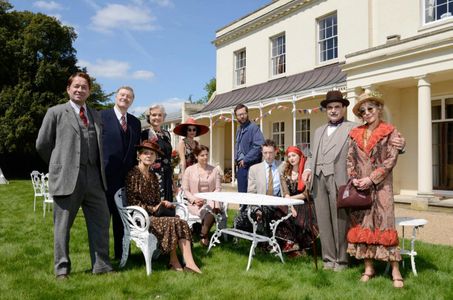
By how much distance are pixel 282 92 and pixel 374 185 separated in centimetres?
1049

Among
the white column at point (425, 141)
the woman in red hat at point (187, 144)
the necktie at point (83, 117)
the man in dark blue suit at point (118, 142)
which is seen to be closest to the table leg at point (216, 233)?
the woman in red hat at point (187, 144)

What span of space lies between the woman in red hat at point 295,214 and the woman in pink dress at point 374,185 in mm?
1112

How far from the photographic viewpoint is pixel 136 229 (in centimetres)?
444

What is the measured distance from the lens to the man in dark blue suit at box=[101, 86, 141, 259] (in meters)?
4.73

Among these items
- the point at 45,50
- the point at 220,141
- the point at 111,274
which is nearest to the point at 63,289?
the point at 111,274

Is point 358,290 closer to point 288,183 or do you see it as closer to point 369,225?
point 369,225

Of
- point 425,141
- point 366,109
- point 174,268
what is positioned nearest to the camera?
point 366,109

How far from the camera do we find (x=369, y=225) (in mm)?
4043

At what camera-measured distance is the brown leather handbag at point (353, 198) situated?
13.1 ft

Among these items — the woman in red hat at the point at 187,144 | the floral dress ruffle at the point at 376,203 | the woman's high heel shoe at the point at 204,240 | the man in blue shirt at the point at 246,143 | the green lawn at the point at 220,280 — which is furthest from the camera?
the woman in red hat at the point at 187,144

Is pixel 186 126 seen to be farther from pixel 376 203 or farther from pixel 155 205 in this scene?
pixel 376 203

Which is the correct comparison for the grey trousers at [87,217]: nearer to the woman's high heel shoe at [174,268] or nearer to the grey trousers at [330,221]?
the woman's high heel shoe at [174,268]

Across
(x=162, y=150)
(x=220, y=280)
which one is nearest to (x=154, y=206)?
(x=162, y=150)

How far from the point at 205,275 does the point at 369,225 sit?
1.74 meters
